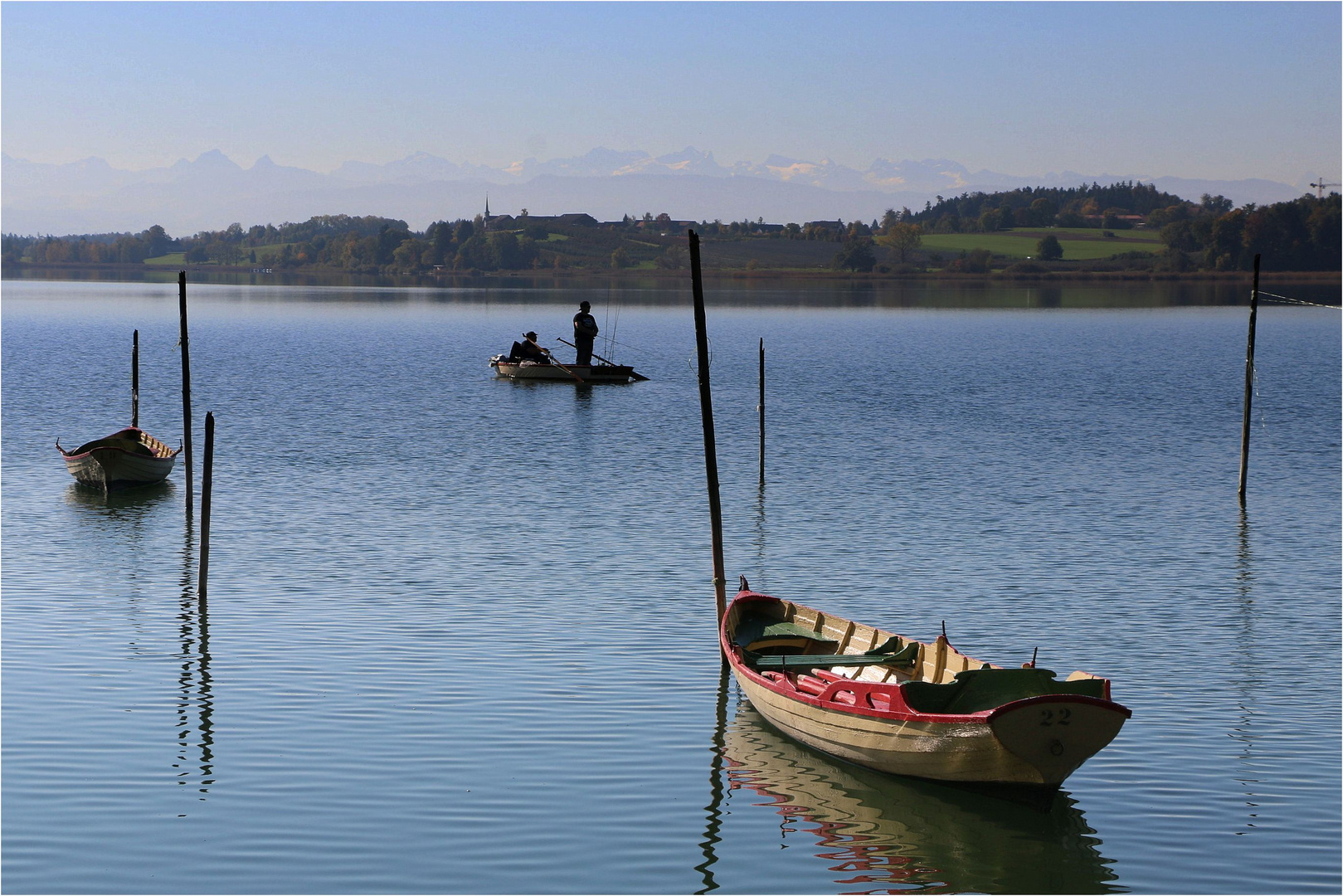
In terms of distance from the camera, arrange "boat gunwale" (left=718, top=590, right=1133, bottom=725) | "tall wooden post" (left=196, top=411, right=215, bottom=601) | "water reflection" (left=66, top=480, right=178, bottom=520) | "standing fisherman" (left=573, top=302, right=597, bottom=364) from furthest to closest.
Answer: "standing fisherman" (left=573, top=302, right=597, bottom=364), "water reflection" (left=66, top=480, right=178, bottom=520), "tall wooden post" (left=196, top=411, right=215, bottom=601), "boat gunwale" (left=718, top=590, right=1133, bottom=725)

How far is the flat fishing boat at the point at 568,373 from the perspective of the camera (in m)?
77.5

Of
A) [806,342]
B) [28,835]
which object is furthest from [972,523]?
[806,342]

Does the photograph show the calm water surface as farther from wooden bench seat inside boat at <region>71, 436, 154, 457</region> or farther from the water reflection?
wooden bench seat inside boat at <region>71, 436, 154, 457</region>

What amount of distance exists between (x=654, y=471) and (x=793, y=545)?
13804 millimetres

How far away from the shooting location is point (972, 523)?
35312mm

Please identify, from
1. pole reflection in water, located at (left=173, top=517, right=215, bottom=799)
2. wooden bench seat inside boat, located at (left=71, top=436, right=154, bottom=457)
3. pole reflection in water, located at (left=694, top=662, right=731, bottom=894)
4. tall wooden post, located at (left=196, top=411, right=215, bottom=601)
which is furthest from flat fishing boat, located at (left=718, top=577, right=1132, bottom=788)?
wooden bench seat inside boat, located at (left=71, top=436, right=154, bottom=457)

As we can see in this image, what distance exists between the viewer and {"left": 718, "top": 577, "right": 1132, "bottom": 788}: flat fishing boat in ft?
52.8

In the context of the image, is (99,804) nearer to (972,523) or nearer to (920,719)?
(920,719)

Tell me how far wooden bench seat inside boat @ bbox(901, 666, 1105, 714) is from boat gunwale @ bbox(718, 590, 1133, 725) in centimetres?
16

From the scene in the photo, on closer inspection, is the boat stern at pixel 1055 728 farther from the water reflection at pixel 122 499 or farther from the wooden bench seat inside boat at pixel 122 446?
the wooden bench seat inside boat at pixel 122 446

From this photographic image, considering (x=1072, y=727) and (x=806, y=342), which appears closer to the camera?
(x=1072, y=727)

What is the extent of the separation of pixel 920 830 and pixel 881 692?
5.88 ft

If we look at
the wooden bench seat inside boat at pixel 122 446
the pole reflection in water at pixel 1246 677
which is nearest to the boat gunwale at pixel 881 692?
the pole reflection in water at pixel 1246 677

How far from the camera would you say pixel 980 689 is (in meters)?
17.3
